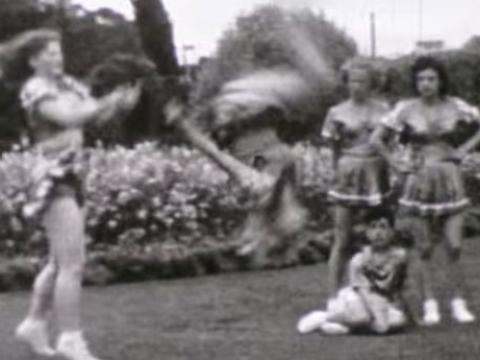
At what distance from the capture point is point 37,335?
9070 mm

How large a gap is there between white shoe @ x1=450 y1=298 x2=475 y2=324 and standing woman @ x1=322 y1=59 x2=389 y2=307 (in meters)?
0.69

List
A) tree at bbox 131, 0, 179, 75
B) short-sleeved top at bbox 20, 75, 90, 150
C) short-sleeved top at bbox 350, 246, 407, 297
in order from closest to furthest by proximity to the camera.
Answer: tree at bbox 131, 0, 179, 75, short-sleeved top at bbox 20, 75, 90, 150, short-sleeved top at bbox 350, 246, 407, 297

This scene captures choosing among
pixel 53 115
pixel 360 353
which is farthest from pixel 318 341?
pixel 53 115

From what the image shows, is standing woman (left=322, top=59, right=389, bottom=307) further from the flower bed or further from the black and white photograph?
the flower bed

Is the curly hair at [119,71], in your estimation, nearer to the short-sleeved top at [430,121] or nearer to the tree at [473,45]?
the short-sleeved top at [430,121]

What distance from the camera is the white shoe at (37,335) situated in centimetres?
905

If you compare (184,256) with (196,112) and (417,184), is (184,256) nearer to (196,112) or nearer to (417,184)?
(417,184)

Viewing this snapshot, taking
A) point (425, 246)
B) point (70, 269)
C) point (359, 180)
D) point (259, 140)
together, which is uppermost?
point (259, 140)

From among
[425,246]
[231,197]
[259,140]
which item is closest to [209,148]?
[259,140]

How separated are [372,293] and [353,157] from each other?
2.55ft

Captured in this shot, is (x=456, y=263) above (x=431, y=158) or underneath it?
underneath

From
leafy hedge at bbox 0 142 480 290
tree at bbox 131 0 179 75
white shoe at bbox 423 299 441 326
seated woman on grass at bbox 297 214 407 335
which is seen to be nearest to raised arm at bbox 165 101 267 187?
tree at bbox 131 0 179 75

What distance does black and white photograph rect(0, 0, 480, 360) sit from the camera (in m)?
6.94

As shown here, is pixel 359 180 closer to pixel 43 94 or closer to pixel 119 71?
pixel 43 94
